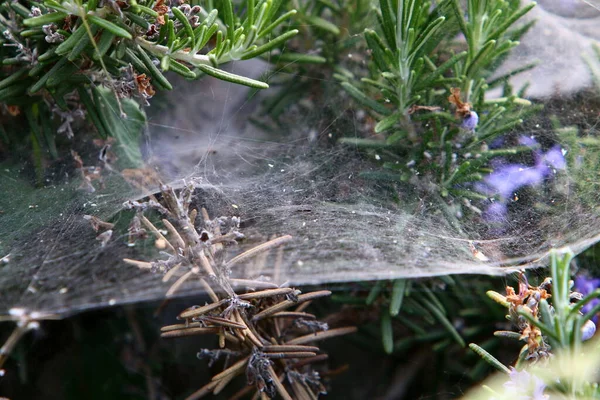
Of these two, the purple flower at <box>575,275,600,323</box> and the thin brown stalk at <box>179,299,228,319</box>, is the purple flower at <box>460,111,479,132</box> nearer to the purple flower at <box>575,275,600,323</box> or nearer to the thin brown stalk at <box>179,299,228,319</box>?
the purple flower at <box>575,275,600,323</box>

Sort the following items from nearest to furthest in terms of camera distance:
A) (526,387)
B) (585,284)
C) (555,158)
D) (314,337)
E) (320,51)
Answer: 1. (526,387)
2. (314,337)
3. (585,284)
4. (555,158)
5. (320,51)

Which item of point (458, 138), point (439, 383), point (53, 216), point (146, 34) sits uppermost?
point (146, 34)

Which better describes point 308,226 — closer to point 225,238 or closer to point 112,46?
point 225,238

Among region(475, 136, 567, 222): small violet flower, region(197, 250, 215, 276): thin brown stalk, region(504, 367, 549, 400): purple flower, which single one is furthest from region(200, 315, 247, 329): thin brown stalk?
region(475, 136, 567, 222): small violet flower

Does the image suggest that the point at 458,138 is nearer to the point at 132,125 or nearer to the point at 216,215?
the point at 216,215

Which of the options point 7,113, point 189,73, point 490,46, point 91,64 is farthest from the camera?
point 7,113

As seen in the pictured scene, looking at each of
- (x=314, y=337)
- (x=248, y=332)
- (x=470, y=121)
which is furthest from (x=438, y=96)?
(x=248, y=332)

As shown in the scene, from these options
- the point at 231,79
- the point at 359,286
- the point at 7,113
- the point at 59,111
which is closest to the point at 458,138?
the point at 359,286
